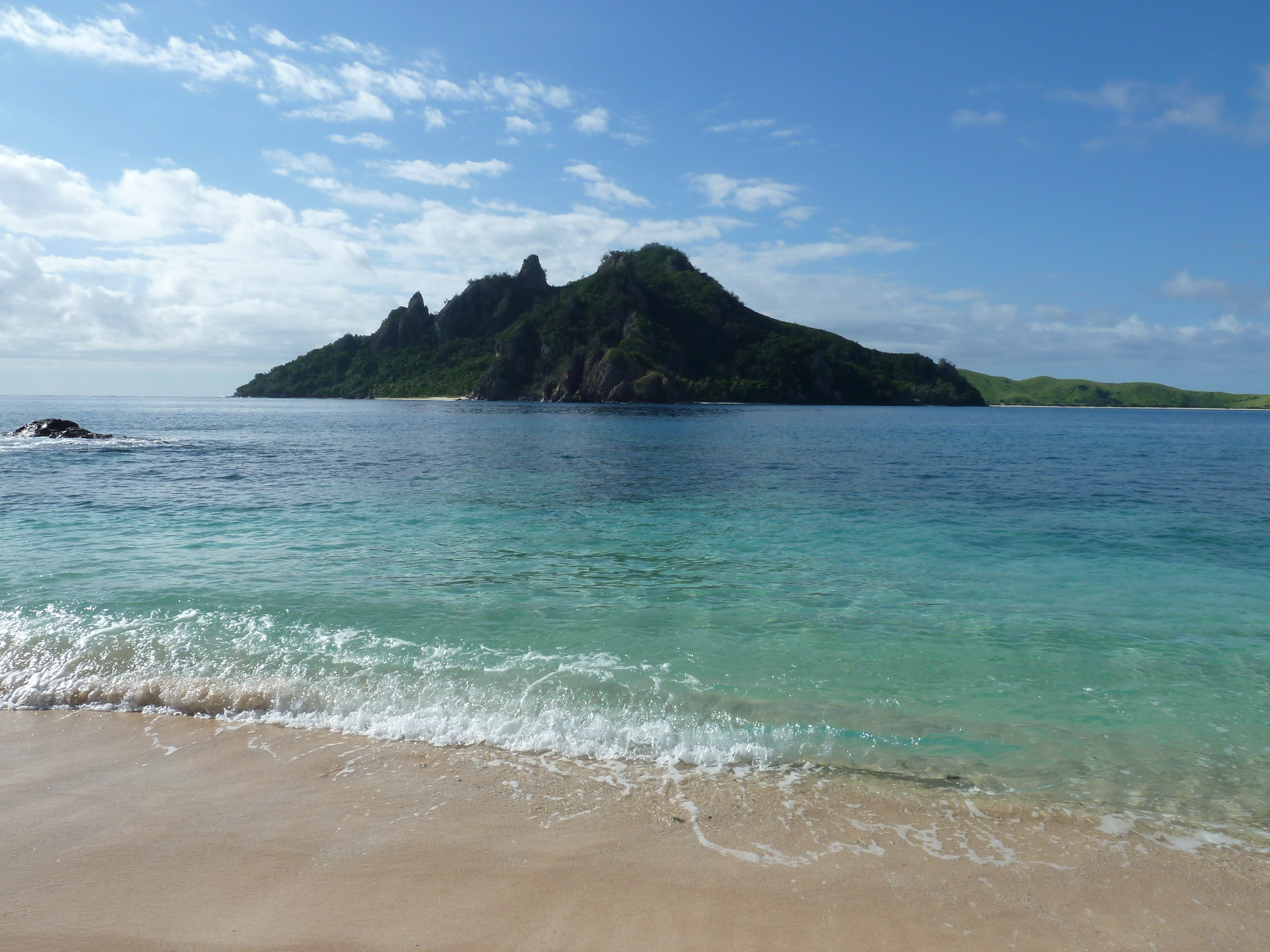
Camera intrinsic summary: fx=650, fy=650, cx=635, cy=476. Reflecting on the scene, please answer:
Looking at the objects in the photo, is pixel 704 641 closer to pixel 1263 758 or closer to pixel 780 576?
pixel 780 576

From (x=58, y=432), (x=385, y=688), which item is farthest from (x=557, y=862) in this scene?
(x=58, y=432)

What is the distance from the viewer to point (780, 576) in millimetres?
14320

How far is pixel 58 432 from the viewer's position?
5684 centimetres

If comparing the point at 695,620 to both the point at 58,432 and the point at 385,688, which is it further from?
the point at 58,432

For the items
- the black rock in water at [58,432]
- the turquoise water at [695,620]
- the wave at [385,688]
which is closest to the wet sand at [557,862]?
the wave at [385,688]

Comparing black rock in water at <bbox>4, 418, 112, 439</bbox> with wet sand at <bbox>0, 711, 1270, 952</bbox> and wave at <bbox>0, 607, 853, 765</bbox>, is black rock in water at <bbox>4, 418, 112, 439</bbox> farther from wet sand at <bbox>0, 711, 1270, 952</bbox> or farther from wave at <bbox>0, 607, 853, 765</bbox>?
wet sand at <bbox>0, 711, 1270, 952</bbox>

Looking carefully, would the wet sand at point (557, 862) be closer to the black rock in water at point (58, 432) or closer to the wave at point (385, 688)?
the wave at point (385, 688)

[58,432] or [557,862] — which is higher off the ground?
[58,432]

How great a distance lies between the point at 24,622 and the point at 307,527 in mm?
8556

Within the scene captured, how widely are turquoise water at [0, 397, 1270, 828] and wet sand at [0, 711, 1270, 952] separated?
2.29 feet

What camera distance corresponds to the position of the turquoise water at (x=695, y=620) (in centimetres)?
738

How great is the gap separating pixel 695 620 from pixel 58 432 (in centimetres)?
6903

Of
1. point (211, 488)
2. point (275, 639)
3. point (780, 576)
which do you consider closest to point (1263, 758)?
point (780, 576)

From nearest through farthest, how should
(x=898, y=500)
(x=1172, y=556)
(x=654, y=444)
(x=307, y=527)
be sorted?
(x=1172, y=556), (x=307, y=527), (x=898, y=500), (x=654, y=444)
